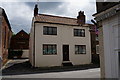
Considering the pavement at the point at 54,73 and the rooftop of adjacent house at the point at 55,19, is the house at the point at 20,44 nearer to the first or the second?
the rooftop of adjacent house at the point at 55,19

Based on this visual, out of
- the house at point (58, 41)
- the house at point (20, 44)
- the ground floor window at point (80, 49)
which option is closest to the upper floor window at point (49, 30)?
the house at point (58, 41)

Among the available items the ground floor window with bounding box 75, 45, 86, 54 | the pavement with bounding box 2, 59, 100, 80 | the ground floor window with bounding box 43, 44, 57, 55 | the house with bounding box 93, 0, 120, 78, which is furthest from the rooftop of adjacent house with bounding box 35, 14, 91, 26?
the house with bounding box 93, 0, 120, 78

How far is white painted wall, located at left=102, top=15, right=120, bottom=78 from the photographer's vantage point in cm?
663

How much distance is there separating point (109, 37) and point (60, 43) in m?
15.2

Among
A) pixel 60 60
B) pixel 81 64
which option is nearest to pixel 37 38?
pixel 60 60

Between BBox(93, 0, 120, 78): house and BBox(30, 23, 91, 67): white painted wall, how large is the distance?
13780 mm

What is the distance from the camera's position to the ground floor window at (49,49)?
68.8ft

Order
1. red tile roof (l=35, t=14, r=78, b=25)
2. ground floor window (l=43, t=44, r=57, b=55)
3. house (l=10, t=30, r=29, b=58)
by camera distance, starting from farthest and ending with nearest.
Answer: house (l=10, t=30, r=29, b=58) < red tile roof (l=35, t=14, r=78, b=25) < ground floor window (l=43, t=44, r=57, b=55)

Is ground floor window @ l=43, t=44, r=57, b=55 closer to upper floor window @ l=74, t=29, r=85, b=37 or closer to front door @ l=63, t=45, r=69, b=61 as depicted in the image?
front door @ l=63, t=45, r=69, b=61

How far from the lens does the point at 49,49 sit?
69.5 ft

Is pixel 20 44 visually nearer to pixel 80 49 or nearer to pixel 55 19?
pixel 55 19

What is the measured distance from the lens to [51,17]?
78.8ft

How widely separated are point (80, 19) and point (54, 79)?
53.4 ft

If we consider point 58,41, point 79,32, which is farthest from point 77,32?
point 58,41
